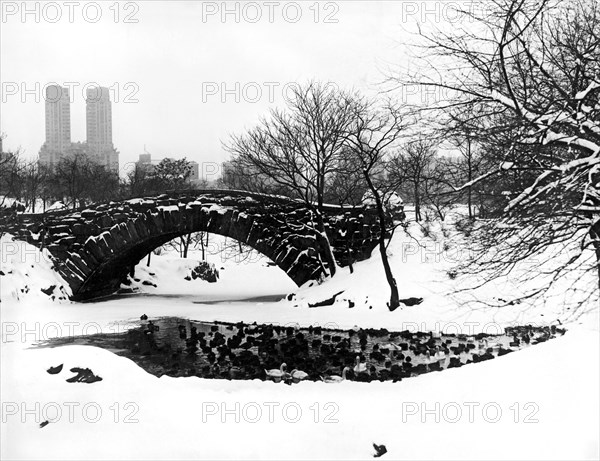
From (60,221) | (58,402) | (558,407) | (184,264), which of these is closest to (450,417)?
(558,407)

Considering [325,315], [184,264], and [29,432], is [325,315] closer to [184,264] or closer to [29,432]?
[29,432]

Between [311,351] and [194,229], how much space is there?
9.20 meters

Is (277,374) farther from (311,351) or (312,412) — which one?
(312,412)

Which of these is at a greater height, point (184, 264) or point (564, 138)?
point (564, 138)

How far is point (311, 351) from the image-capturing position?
11.1 metres

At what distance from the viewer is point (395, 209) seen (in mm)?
18297

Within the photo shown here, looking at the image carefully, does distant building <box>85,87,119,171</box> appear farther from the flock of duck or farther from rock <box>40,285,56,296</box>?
the flock of duck

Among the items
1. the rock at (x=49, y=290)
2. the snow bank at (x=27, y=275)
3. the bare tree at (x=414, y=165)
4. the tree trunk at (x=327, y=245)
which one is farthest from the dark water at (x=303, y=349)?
the rock at (x=49, y=290)

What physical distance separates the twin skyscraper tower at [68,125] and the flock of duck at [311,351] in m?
5.06

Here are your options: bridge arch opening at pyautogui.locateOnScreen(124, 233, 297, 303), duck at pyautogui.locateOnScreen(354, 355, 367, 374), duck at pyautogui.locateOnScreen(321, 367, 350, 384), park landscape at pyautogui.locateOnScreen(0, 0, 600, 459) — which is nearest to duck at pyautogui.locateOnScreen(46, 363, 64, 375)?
park landscape at pyautogui.locateOnScreen(0, 0, 600, 459)

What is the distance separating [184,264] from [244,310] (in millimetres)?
10263

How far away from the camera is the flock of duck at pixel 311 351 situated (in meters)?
9.12

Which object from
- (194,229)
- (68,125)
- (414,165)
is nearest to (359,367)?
(414,165)

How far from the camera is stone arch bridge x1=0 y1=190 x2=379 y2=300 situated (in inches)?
722
